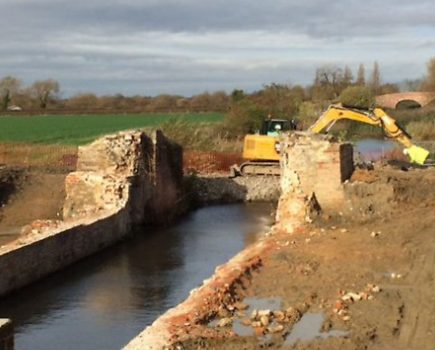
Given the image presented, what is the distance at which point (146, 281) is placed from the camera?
1558cm

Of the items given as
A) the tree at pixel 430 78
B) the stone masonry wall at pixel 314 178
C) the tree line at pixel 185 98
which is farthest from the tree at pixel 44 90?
the stone masonry wall at pixel 314 178

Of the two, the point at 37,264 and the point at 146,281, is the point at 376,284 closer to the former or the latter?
the point at 146,281

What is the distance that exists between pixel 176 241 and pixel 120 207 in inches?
65.9

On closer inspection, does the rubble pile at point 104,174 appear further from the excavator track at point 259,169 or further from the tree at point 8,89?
the tree at point 8,89

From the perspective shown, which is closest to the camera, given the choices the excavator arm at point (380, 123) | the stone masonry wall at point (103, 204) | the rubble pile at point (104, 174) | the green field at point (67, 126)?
the stone masonry wall at point (103, 204)

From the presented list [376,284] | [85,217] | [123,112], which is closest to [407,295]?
[376,284]

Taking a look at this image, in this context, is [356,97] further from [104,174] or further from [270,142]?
[104,174]

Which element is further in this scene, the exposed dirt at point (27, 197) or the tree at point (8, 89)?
the tree at point (8, 89)

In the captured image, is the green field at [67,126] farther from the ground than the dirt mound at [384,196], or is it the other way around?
the green field at [67,126]

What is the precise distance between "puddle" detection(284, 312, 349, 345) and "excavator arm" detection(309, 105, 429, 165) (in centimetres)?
1285

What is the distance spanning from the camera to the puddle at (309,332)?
9.39m

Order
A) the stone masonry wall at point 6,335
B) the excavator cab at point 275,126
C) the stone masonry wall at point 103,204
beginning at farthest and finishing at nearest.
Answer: the excavator cab at point 275,126
the stone masonry wall at point 103,204
the stone masonry wall at point 6,335

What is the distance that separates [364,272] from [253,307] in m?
2.49

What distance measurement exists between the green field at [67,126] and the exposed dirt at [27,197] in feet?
41.3
